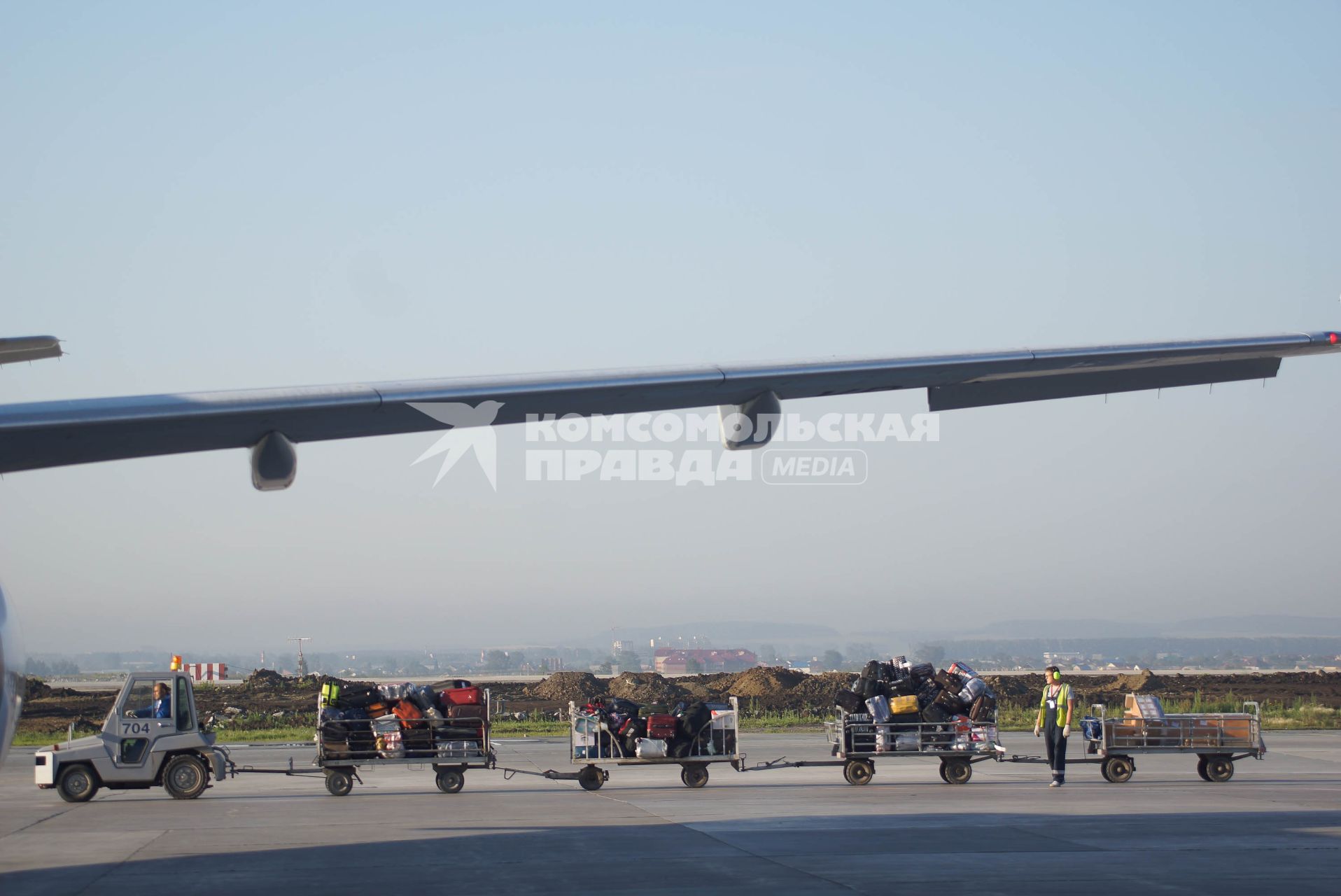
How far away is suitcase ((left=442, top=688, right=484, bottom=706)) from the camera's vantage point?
64.5ft

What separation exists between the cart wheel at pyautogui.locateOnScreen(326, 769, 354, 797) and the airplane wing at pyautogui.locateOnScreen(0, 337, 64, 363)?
890 centimetres

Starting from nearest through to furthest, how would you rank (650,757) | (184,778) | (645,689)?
(184,778) < (650,757) < (645,689)

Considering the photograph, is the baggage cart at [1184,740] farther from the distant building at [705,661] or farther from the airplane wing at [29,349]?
the distant building at [705,661]

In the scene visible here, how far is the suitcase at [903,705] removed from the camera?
1989cm

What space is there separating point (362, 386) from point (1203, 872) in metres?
8.85

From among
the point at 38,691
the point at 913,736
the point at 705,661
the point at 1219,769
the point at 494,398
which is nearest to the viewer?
the point at 494,398

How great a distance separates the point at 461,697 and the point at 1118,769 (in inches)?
404

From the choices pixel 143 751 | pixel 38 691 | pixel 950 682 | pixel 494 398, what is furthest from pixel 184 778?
pixel 38 691

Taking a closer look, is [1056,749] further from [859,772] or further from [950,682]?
[859,772]

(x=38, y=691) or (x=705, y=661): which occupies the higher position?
(x=38, y=691)

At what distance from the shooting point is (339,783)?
19266 millimetres

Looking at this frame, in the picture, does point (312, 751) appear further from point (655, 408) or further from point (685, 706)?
point (655, 408)

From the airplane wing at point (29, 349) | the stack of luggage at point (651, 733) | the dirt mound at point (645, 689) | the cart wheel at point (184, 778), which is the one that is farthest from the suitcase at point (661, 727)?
the dirt mound at point (645, 689)

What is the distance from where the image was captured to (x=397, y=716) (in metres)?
19.3
